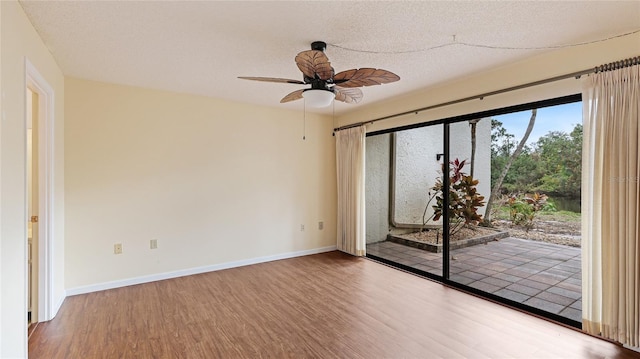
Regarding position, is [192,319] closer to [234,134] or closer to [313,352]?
[313,352]

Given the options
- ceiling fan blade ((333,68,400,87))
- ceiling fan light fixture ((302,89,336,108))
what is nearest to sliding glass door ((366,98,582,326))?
ceiling fan blade ((333,68,400,87))

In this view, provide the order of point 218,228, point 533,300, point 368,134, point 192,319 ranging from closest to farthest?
point 192,319 → point 533,300 → point 218,228 → point 368,134

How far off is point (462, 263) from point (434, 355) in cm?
187

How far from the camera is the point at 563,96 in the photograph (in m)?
2.57

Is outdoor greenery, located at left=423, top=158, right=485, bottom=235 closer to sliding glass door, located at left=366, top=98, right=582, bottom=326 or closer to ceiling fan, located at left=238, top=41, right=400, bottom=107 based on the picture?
sliding glass door, located at left=366, top=98, right=582, bottom=326

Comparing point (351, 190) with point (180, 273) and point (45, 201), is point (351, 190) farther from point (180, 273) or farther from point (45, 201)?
point (45, 201)

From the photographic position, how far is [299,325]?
2.62 meters

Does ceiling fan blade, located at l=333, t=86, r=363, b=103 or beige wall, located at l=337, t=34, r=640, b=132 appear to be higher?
beige wall, located at l=337, t=34, r=640, b=132

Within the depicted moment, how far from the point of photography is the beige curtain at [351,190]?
4703mm

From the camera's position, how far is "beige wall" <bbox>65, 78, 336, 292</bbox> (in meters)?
3.35

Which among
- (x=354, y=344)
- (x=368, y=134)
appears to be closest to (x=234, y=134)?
(x=368, y=134)

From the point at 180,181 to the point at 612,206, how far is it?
4.41 m

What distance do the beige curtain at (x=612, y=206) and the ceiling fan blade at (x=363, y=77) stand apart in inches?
64.9

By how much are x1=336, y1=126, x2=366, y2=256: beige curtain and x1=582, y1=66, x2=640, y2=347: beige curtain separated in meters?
2.74
